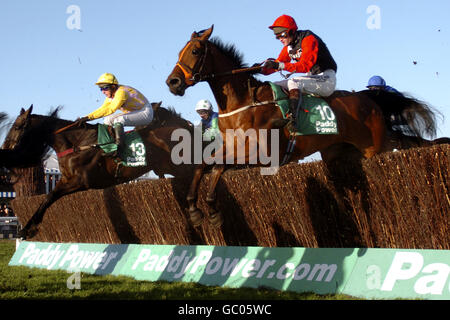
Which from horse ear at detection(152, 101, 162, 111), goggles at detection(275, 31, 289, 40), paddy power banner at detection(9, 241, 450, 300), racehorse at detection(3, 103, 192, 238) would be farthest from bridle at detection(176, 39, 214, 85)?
horse ear at detection(152, 101, 162, 111)

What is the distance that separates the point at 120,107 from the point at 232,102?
322 cm

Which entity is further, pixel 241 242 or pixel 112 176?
pixel 112 176

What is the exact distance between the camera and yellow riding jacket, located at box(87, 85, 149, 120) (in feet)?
27.6

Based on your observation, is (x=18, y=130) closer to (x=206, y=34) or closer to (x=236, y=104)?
(x=206, y=34)

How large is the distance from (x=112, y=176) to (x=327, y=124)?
12.9ft

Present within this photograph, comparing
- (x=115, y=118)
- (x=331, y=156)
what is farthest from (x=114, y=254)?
(x=331, y=156)

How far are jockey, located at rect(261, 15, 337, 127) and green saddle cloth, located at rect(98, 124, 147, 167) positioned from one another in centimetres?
315

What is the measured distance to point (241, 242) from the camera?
24.1 ft

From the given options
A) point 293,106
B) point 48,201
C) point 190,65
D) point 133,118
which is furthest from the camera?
point 133,118

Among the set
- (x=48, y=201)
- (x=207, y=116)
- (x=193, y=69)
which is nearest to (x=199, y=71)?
(x=193, y=69)

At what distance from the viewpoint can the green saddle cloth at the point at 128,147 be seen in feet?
28.4

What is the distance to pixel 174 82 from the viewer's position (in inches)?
214

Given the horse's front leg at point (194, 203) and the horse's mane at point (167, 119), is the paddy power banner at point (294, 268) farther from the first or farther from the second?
the horse's mane at point (167, 119)
